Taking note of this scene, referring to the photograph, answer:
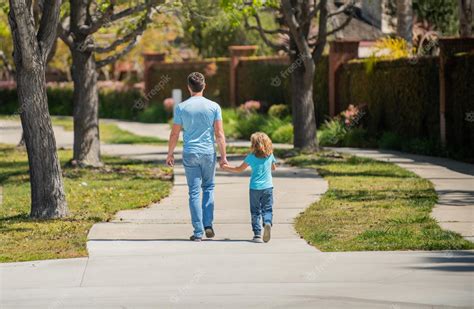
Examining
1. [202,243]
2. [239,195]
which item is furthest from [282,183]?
[202,243]

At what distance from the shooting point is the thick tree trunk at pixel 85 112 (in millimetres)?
22469

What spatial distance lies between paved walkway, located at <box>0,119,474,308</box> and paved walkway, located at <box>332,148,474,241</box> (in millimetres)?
1999

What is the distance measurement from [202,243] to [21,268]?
7.35ft

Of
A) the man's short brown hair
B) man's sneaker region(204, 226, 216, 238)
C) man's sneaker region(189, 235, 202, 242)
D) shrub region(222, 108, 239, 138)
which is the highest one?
the man's short brown hair

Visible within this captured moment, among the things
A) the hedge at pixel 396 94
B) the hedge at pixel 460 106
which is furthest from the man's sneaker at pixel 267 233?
the hedge at pixel 396 94

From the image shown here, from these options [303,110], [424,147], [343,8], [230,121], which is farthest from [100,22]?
[230,121]

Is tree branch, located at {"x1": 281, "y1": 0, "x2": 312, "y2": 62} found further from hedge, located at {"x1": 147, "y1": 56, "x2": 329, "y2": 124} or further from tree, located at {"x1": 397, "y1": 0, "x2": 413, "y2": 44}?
tree, located at {"x1": 397, "y1": 0, "x2": 413, "y2": 44}

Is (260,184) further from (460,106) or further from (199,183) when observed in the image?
(460,106)

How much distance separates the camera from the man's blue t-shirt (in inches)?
492

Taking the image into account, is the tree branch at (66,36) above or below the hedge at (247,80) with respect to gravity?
above

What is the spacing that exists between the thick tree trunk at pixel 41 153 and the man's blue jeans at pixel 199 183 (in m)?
2.79

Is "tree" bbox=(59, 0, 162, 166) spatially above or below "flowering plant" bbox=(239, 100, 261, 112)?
above

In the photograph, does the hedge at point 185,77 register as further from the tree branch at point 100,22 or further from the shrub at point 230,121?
the tree branch at point 100,22

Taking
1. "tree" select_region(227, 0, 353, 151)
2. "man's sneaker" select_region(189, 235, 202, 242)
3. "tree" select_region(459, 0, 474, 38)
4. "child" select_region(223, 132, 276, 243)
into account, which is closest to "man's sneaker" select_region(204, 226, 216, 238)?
"man's sneaker" select_region(189, 235, 202, 242)
